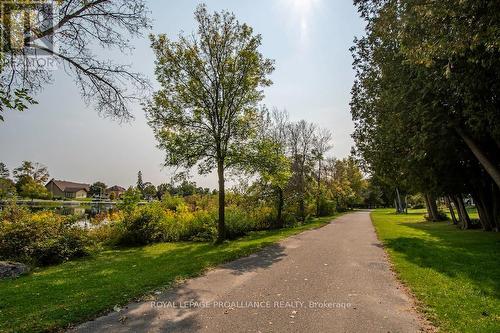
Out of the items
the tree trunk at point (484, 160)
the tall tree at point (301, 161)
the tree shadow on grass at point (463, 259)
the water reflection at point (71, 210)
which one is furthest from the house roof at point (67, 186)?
the tree trunk at point (484, 160)

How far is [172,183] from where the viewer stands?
1667cm

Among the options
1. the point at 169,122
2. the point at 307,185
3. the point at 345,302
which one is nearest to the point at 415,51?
the point at 345,302

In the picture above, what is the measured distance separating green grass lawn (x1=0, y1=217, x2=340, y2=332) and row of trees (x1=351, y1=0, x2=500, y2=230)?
8.56 meters

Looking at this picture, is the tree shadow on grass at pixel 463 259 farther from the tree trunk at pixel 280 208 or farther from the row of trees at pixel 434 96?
the tree trunk at pixel 280 208

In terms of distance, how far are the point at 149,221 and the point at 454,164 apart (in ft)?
58.5

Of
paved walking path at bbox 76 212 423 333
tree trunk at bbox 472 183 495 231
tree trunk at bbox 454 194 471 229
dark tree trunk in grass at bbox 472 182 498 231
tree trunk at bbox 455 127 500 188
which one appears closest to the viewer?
paved walking path at bbox 76 212 423 333

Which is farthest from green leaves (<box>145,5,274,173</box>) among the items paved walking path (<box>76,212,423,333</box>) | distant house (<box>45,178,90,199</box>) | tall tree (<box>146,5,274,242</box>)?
distant house (<box>45,178,90,199</box>)

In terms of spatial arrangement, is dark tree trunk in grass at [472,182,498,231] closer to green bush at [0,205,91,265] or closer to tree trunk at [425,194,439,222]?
tree trunk at [425,194,439,222]

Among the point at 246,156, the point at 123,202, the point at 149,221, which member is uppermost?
the point at 246,156

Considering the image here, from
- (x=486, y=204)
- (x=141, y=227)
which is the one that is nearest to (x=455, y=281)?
(x=141, y=227)

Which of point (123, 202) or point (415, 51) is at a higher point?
point (415, 51)

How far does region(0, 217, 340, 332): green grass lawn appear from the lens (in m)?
5.68

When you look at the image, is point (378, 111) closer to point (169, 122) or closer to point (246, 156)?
point (246, 156)

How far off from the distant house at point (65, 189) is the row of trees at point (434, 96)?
120m
